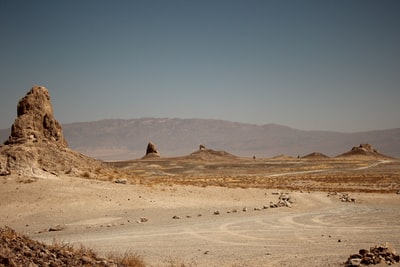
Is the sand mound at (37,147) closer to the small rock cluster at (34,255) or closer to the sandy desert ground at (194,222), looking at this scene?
the sandy desert ground at (194,222)

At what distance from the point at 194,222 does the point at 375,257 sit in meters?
10.1

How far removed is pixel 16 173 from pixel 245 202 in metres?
14.8

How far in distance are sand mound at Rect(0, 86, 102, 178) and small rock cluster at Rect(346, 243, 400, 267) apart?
21.4 meters

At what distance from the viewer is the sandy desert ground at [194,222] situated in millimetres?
11734

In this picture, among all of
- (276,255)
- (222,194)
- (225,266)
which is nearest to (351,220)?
(276,255)

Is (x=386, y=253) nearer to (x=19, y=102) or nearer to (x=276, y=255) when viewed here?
(x=276, y=255)

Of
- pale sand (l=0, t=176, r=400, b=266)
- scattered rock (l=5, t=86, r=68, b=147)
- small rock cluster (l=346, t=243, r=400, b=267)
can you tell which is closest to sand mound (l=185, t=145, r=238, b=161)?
scattered rock (l=5, t=86, r=68, b=147)

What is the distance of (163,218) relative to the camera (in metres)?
20.1

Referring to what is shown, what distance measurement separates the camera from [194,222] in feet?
60.4

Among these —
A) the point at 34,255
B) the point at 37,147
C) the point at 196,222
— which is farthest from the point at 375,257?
the point at 37,147

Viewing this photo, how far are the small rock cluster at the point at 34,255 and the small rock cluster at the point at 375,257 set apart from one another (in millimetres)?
5498

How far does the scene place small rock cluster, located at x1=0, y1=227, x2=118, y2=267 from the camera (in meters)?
7.18

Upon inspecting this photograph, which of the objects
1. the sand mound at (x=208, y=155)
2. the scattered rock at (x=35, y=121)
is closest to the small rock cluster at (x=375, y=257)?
the scattered rock at (x=35, y=121)

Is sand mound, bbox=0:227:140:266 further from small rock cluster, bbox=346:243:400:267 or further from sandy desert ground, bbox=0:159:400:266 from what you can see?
small rock cluster, bbox=346:243:400:267
